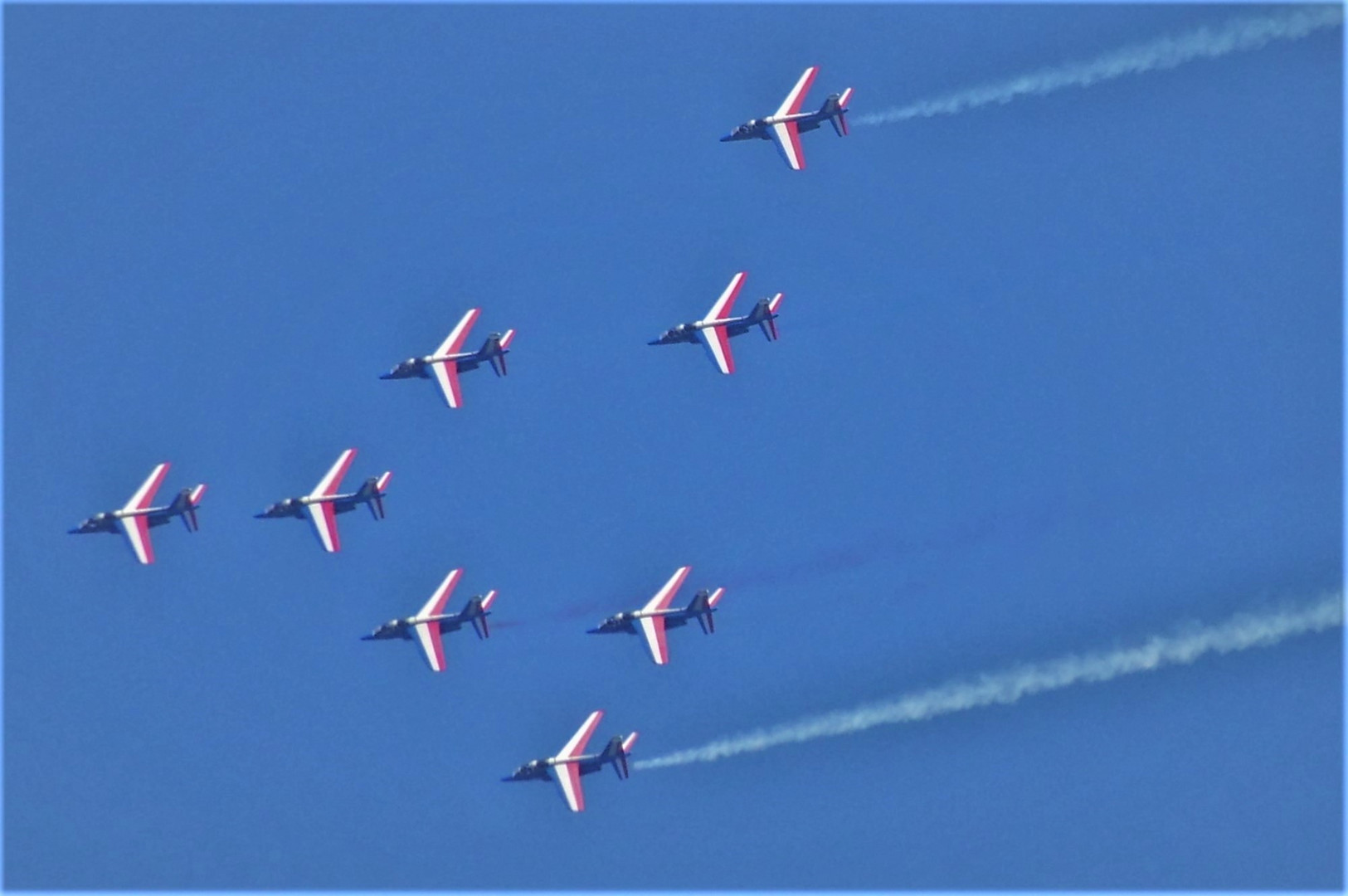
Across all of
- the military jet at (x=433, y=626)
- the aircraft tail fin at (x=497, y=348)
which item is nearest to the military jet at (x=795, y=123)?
the aircraft tail fin at (x=497, y=348)

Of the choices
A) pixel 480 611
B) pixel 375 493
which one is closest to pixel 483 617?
pixel 480 611

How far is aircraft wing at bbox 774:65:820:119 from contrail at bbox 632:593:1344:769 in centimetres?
1915

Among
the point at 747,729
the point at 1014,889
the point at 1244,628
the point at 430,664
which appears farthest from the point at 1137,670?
the point at 430,664

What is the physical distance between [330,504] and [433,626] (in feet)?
16.5

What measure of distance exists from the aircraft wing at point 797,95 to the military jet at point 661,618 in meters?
15.2

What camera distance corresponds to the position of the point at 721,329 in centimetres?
6400

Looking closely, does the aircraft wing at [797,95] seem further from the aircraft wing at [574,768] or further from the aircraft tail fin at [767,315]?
the aircraft wing at [574,768]

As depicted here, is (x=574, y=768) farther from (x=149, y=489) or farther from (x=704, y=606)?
(x=149, y=489)

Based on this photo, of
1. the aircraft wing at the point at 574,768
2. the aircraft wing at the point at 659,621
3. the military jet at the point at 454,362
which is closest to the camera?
the aircraft wing at the point at 574,768

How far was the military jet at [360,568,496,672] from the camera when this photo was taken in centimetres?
6253

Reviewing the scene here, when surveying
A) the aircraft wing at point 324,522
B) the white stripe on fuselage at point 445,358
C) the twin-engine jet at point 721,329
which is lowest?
the aircraft wing at point 324,522

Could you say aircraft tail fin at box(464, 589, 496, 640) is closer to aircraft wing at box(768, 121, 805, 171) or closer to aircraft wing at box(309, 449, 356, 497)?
aircraft wing at box(309, 449, 356, 497)

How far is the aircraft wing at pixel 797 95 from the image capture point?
6488 cm

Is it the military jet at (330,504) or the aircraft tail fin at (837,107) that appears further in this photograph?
the aircraft tail fin at (837,107)
